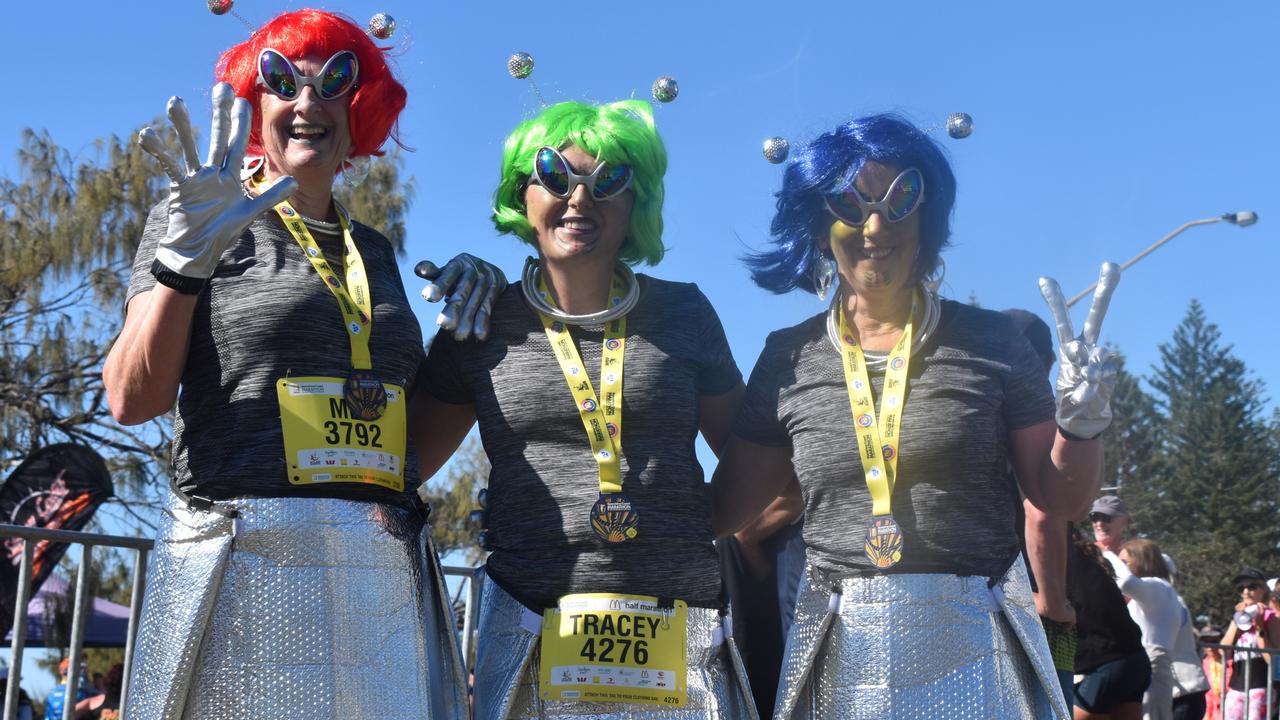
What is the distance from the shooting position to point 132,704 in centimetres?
284

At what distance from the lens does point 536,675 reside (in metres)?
3.11

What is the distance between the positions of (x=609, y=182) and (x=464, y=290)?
450mm

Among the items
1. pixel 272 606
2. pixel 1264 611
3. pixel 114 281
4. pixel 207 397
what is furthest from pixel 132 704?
pixel 114 281

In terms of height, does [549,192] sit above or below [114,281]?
below

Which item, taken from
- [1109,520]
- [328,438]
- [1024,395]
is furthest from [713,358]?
[1109,520]

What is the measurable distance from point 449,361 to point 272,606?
86 cm

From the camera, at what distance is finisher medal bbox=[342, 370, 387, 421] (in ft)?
9.70

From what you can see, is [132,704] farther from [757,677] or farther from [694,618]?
[757,677]

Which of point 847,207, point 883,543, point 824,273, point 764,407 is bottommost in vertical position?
point 883,543

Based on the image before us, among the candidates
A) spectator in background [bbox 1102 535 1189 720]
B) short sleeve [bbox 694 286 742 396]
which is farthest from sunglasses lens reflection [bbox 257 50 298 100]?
spectator in background [bbox 1102 535 1189 720]

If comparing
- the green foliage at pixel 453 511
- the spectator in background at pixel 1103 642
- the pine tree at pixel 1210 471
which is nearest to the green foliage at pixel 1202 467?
the pine tree at pixel 1210 471

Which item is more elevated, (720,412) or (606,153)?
(606,153)

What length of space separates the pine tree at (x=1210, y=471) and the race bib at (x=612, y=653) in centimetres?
5145

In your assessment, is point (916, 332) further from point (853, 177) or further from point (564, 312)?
point (564, 312)
